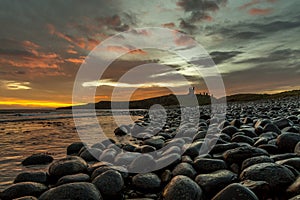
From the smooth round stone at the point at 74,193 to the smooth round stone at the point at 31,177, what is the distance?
2.93ft

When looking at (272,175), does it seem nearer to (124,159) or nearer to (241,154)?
(241,154)

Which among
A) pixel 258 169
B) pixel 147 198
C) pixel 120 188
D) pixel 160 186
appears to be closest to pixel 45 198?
pixel 120 188

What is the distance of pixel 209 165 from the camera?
11.6ft

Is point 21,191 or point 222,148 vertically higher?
point 222,148

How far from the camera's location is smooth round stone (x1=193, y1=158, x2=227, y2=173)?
3510 millimetres

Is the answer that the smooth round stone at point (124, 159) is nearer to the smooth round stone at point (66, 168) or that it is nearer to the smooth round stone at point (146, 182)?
the smooth round stone at point (66, 168)

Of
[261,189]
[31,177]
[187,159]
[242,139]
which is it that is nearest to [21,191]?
[31,177]

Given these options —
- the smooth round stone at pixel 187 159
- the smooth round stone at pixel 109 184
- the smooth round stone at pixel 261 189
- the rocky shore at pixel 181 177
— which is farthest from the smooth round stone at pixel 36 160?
the smooth round stone at pixel 261 189

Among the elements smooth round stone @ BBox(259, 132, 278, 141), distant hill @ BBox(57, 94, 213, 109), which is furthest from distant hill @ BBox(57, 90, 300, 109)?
smooth round stone @ BBox(259, 132, 278, 141)

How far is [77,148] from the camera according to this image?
19.6ft

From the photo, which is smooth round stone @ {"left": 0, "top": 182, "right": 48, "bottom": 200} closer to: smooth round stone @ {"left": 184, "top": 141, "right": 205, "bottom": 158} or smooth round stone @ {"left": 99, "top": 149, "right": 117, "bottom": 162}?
smooth round stone @ {"left": 99, "top": 149, "right": 117, "bottom": 162}

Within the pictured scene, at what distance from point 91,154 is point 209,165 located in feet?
8.07

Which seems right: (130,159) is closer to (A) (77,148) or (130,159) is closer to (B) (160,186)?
(B) (160,186)

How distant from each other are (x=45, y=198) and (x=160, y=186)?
1.42 meters
